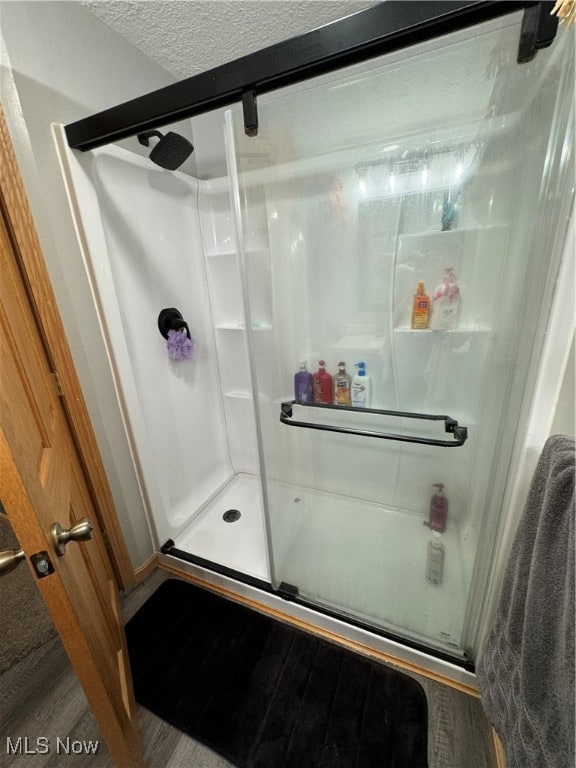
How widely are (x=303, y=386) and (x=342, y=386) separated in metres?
0.20

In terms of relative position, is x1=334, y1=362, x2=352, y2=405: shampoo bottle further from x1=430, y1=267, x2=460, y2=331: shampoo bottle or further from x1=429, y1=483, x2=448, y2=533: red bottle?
x1=429, y1=483, x2=448, y2=533: red bottle

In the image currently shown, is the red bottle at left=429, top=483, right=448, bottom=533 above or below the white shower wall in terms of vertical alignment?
below

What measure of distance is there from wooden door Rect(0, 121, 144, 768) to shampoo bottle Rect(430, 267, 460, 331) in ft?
4.56

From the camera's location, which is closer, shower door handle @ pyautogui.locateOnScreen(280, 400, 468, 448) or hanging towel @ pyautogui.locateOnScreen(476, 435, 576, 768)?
hanging towel @ pyautogui.locateOnScreen(476, 435, 576, 768)

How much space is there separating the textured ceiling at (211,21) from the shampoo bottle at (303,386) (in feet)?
4.40

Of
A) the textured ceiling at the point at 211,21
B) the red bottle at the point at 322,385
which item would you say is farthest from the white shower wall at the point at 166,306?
the red bottle at the point at 322,385

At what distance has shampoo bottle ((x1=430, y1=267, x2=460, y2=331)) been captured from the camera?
124cm

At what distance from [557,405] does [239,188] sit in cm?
110

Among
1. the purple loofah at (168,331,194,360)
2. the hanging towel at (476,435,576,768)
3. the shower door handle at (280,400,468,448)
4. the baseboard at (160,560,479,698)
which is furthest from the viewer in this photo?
the purple loofah at (168,331,194,360)

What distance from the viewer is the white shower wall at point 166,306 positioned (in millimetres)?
1236

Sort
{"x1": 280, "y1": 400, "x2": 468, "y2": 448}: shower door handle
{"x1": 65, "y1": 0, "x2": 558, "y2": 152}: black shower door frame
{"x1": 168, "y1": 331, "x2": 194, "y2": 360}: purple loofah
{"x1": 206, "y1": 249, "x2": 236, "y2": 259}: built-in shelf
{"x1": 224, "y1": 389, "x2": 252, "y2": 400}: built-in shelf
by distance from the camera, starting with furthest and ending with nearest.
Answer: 1. {"x1": 224, "y1": 389, "x2": 252, "y2": 400}: built-in shelf
2. {"x1": 206, "y1": 249, "x2": 236, "y2": 259}: built-in shelf
3. {"x1": 168, "y1": 331, "x2": 194, "y2": 360}: purple loofah
4. {"x1": 280, "y1": 400, "x2": 468, "y2": 448}: shower door handle
5. {"x1": 65, "y1": 0, "x2": 558, "y2": 152}: black shower door frame

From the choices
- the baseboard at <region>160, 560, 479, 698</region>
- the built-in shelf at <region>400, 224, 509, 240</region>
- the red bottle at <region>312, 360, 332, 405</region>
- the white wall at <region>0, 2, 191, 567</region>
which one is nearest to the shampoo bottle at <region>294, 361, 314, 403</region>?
the red bottle at <region>312, 360, 332, 405</region>

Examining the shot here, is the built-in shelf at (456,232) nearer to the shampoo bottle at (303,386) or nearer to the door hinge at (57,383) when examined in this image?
the shampoo bottle at (303,386)

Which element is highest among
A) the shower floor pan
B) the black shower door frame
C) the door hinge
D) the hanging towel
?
the black shower door frame
